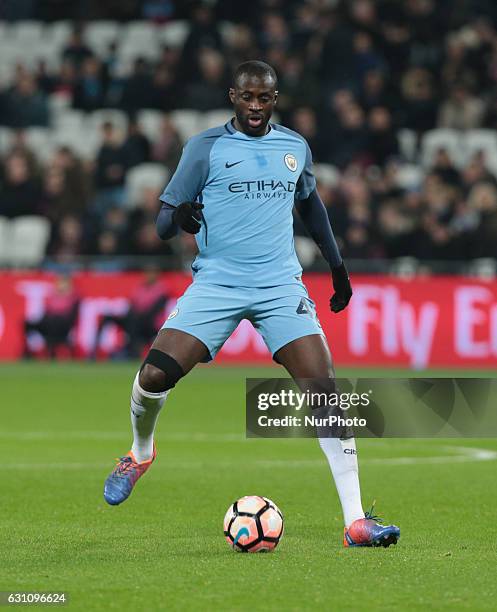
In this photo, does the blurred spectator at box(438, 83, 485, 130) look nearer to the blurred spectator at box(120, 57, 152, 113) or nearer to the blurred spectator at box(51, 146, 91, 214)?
the blurred spectator at box(120, 57, 152, 113)

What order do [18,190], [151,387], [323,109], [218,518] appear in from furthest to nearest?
[323,109], [18,190], [218,518], [151,387]

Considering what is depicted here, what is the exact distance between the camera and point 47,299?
66.5ft

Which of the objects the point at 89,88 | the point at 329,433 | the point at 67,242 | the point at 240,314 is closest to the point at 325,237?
the point at 240,314

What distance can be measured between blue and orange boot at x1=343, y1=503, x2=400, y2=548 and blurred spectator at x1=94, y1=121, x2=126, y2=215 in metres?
15.4

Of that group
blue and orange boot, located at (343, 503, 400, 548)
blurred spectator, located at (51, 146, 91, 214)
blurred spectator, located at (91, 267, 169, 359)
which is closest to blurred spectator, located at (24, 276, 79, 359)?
blurred spectator, located at (91, 267, 169, 359)

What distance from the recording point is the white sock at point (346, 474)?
23.9 ft

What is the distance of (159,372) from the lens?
24.4 feet

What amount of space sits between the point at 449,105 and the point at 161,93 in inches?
184

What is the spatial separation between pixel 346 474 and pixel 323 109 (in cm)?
1616

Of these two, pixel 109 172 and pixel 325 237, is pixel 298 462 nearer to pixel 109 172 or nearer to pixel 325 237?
pixel 325 237

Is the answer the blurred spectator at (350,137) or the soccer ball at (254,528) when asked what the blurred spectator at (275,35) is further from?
the soccer ball at (254,528)

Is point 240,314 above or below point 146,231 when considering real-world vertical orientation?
above

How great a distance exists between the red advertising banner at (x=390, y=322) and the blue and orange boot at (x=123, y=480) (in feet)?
38.3

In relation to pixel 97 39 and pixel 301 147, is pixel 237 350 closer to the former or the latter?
pixel 97 39
